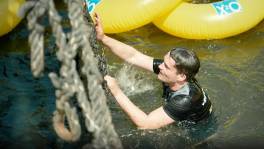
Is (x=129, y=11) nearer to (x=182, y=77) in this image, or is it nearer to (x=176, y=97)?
(x=182, y=77)

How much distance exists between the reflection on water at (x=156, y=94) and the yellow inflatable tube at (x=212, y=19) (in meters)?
0.21

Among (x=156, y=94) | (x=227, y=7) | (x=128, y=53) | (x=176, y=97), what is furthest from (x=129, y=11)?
(x=176, y=97)

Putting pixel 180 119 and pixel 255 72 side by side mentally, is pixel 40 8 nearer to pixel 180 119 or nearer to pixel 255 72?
pixel 180 119

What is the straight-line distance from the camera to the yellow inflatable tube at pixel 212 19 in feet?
15.7

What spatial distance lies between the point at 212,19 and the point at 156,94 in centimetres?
109

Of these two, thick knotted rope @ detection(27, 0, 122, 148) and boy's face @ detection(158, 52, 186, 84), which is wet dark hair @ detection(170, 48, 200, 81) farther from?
thick knotted rope @ detection(27, 0, 122, 148)

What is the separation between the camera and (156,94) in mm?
4316

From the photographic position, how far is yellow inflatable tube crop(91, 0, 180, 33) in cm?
455

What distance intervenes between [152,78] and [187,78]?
3.41 feet

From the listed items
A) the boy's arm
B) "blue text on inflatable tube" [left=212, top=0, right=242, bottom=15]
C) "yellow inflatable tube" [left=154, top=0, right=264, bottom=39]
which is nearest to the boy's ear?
the boy's arm

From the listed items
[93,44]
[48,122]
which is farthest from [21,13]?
[48,122]

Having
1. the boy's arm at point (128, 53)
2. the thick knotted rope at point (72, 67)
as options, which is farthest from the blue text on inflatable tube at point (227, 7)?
the thick knotted rope at point (72, 67)

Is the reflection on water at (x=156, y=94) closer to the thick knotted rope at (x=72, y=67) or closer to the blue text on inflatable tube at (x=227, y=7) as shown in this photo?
the blue text on inflatable tube at (x=227, y=7)

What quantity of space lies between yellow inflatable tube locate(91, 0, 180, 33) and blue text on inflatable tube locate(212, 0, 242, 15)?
0.48 m
